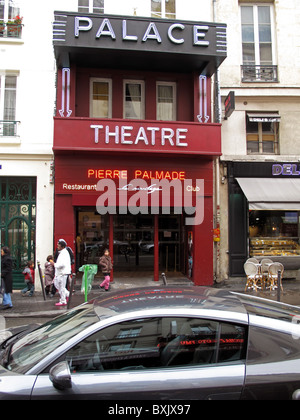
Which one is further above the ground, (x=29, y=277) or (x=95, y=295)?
(x=29, y=277)

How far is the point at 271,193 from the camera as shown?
11.8 m

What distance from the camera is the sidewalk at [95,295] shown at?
8508 millimetres

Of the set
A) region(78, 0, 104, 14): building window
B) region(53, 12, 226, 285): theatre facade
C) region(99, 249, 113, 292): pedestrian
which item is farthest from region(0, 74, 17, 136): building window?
region(99, 249, 113, 292): pedestrian

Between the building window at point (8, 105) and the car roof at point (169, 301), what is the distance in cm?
1003

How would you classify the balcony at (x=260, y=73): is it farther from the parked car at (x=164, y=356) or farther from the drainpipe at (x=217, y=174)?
the parked car at (x=164, y=356)

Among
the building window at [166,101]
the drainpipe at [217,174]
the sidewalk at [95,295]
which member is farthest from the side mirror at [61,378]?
the building window at [166,101]

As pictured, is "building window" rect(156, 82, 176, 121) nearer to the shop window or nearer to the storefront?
the storefront

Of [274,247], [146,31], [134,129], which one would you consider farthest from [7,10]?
[274,247]

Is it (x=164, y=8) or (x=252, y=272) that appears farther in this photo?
(x=164, y=8)

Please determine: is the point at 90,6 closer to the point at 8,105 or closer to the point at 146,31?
the point at 146,31

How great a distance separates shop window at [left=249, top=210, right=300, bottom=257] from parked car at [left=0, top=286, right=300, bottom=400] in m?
9.74

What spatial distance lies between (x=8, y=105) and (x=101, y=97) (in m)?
3.31

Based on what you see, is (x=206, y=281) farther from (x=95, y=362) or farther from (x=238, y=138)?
(x=95, y=362)
